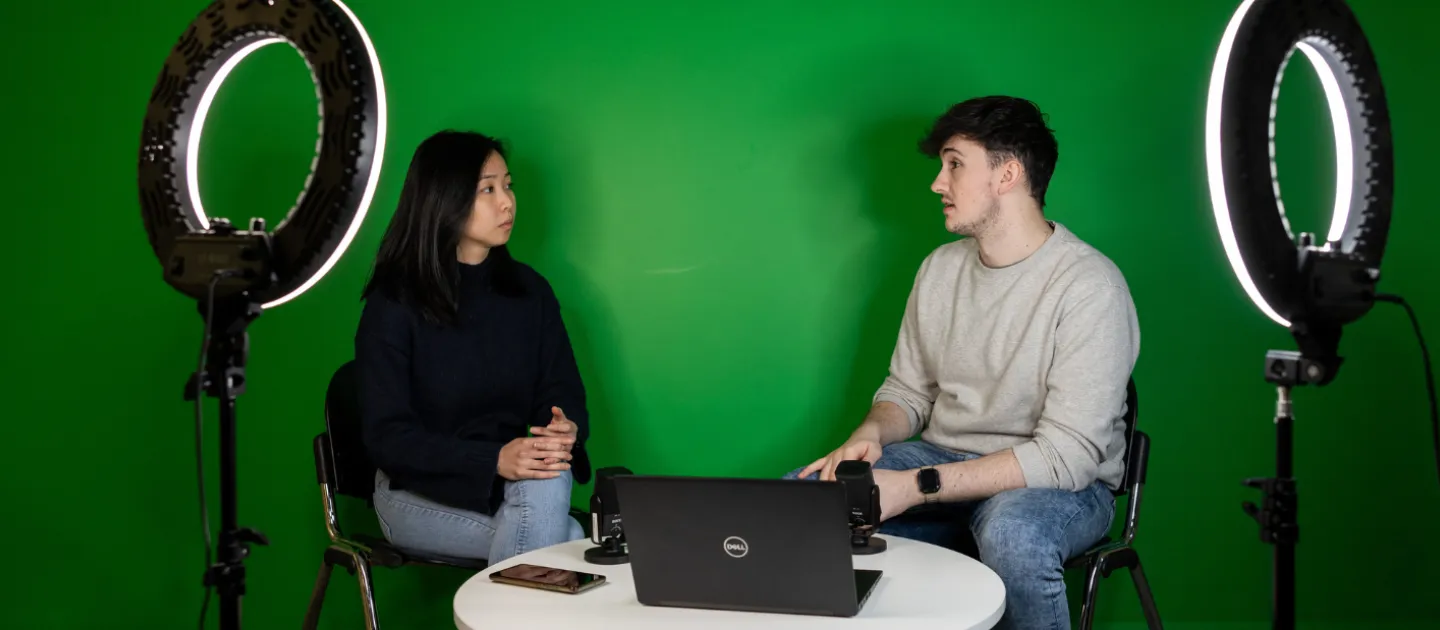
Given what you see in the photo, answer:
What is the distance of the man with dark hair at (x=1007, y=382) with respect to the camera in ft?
7.55

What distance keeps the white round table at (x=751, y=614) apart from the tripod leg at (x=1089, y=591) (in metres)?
0.43

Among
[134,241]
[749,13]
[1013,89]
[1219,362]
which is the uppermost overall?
[749,13]

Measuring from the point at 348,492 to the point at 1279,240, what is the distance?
204 centimetres

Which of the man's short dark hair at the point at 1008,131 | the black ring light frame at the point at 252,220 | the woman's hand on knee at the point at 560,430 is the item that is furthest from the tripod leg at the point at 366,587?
the man's short dark hair at the point at 1008,131

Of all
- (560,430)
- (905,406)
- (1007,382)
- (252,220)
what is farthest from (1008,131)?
(252,220)

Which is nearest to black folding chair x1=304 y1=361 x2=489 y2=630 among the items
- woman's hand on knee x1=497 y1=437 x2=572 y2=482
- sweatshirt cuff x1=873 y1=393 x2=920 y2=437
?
woman's hand on knee x1=497 y1=437 x2=572 y2=482

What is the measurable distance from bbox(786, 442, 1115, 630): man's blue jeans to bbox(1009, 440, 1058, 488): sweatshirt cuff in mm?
21

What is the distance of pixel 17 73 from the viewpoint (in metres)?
3.32

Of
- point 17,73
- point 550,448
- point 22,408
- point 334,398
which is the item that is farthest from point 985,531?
point 17,73

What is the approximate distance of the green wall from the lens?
3.01 m

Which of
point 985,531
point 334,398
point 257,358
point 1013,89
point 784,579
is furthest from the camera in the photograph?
point 257,358

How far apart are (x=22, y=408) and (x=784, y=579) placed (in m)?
2.69

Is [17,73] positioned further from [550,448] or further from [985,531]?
[985,531]

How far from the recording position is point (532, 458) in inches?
99.0
